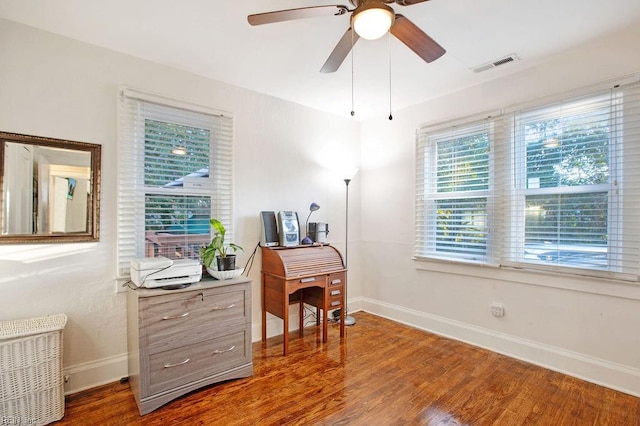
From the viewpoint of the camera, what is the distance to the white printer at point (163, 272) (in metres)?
2.11

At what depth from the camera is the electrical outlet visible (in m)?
2.82

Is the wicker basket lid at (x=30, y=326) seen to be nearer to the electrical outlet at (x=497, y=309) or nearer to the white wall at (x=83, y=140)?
the white wall at (x=83, y=140)

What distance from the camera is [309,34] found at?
2188 mm

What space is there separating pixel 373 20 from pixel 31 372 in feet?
8.80

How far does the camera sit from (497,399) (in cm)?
212

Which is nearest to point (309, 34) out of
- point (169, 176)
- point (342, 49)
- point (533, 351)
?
point (342, 49)

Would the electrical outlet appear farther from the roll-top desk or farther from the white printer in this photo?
the white printer

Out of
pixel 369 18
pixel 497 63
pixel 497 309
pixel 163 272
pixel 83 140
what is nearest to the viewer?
pixel 369 18

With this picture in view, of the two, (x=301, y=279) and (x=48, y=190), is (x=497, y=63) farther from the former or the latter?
(x=48, y=190)

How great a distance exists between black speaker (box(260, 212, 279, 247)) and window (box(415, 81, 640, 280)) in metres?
1.55

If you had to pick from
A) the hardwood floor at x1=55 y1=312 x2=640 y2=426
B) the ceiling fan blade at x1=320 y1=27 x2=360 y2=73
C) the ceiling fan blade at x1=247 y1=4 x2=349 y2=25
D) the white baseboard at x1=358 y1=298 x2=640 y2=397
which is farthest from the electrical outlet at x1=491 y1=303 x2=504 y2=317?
the ceiling fan blade at x1=247 y1=4 x2=349 y2=25

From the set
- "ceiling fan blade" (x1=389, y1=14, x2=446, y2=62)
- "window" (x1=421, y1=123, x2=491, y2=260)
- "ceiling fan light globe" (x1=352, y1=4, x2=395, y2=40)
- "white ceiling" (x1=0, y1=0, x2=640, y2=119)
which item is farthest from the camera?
"window" (x1=421, y1=123, x2=491, y2=260)

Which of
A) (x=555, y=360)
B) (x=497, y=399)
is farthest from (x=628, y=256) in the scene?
(x=497, y=399)

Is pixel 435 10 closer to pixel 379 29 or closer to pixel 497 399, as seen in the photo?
pixel 379 29
